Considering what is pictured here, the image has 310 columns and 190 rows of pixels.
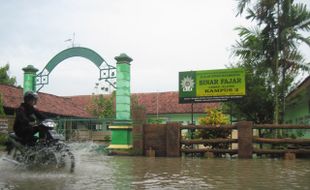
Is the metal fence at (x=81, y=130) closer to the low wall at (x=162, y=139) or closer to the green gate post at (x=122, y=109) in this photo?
the green gate post at (x=122, y=109)

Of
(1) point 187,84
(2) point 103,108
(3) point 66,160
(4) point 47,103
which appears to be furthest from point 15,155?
(2) point 103,108

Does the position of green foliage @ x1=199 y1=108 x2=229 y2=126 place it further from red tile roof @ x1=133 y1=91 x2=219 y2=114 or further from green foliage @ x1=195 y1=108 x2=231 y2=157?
red tile roof @ x1=133 y1=91 x2=219 y2=114

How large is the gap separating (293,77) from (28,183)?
19571 mm

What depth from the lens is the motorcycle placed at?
8.38 meters

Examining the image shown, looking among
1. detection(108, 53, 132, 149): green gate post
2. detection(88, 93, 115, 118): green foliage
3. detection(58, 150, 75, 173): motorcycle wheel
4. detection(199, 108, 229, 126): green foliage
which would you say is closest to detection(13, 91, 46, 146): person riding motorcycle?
Result: detection(58, 150, 75, 173): motorcycle wheel

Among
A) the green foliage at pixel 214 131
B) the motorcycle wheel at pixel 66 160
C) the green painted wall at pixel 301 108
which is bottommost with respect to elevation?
the motorcycle wheel at pixel 66 160

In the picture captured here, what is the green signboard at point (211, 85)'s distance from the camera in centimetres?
1719

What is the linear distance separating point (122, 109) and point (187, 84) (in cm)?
329

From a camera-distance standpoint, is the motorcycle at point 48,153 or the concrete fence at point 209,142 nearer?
the motorcycle at point 48,153

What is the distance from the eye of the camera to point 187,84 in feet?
59.0

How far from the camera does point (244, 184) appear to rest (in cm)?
669

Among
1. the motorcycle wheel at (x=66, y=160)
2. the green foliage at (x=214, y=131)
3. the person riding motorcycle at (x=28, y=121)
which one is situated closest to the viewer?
the motorcycle wheel at (x=66, y=160)

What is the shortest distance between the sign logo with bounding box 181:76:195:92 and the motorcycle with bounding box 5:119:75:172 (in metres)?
9.94

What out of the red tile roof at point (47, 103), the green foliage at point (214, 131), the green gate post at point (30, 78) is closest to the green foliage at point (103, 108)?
the red tile roof at point (47, 103)
